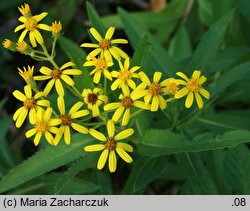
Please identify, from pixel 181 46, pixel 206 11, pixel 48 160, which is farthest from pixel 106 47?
pixel 206 11

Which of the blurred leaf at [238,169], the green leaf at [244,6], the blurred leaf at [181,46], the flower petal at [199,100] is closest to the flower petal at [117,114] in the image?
the flower petal at [199,100]

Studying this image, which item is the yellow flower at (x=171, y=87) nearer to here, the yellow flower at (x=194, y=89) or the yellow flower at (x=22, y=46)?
the yellow flower at (x=194, y=89)

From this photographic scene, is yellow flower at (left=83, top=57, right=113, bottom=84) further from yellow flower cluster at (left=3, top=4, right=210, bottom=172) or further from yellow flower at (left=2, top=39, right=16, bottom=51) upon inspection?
yellow flower at (left=2, top=39, right=16, bottom=51)

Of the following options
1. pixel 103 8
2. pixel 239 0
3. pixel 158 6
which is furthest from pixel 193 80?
pixel 103 8

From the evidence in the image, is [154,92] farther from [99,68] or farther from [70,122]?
[70,122]

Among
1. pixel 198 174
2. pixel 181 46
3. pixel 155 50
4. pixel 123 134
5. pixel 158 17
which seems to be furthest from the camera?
pixel 158 17

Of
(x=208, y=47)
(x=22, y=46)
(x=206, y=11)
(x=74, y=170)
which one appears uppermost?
(x=206, y=11)
